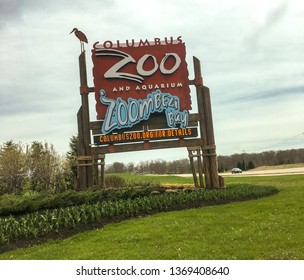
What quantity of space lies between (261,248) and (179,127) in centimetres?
731

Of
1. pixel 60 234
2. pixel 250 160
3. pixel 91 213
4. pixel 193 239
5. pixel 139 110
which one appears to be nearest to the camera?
pixel 193 239

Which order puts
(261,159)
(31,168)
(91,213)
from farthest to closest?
(261,159)
(31,168)
(91,213)

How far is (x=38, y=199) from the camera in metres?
8.45

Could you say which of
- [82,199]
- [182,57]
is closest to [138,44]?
[182,57]

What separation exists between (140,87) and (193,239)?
23.5 feet

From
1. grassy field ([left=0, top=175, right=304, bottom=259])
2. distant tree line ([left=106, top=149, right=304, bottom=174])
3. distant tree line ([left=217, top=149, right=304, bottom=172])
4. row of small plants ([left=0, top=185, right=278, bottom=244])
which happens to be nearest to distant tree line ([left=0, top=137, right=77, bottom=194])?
row of small plants ([left=0, top=185, right=278, bottom=244])

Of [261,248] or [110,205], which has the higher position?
[110,205]

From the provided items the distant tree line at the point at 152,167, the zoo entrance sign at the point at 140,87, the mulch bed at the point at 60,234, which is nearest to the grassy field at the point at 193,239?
the mulch bed at the point at 60,234

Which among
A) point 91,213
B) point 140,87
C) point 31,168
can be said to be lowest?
point 91,213

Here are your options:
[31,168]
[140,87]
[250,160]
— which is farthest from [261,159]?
[140,87]

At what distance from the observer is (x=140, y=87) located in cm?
1133

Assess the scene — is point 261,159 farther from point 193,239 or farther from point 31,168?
point 193,239
